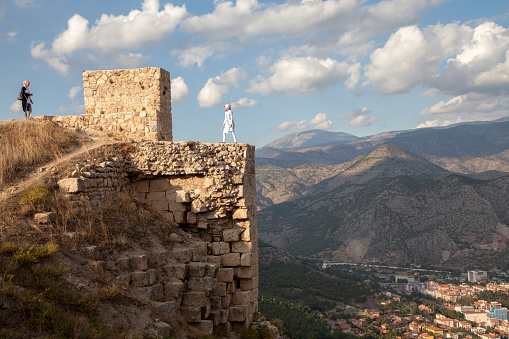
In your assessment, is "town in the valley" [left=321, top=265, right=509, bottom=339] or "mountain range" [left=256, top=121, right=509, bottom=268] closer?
"town in the valley" [left=321, top=265, right=509, bottom=339]

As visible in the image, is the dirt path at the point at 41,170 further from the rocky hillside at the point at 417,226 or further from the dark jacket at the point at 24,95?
the rocky hillside at the point at 417,226

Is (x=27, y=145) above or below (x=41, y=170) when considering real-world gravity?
above

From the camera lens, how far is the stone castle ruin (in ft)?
27.6

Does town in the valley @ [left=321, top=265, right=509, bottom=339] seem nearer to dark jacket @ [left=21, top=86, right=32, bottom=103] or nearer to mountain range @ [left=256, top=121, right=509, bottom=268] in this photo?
mountain range @ [left=256, top=121, right=509, bottom=268]

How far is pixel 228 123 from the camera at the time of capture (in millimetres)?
12328

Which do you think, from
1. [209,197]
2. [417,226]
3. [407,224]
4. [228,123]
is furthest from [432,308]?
[209,197]

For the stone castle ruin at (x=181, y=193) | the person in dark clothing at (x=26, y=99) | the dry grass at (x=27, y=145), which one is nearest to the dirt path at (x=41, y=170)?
the dry grass at (x=27, y=145)

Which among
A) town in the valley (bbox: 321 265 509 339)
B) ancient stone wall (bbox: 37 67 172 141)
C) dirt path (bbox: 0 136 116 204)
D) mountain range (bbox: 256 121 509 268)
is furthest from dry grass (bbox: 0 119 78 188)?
mountain range (bbox: 256 121 509 268)

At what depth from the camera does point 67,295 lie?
20.4 ft

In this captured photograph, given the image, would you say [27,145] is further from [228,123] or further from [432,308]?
[432,308]

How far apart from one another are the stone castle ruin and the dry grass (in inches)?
53.7

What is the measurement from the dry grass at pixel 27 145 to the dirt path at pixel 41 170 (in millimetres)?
209

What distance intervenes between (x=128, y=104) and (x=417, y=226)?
69.5m

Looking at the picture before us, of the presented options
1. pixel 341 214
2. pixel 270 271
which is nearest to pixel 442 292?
pixel 270 271
